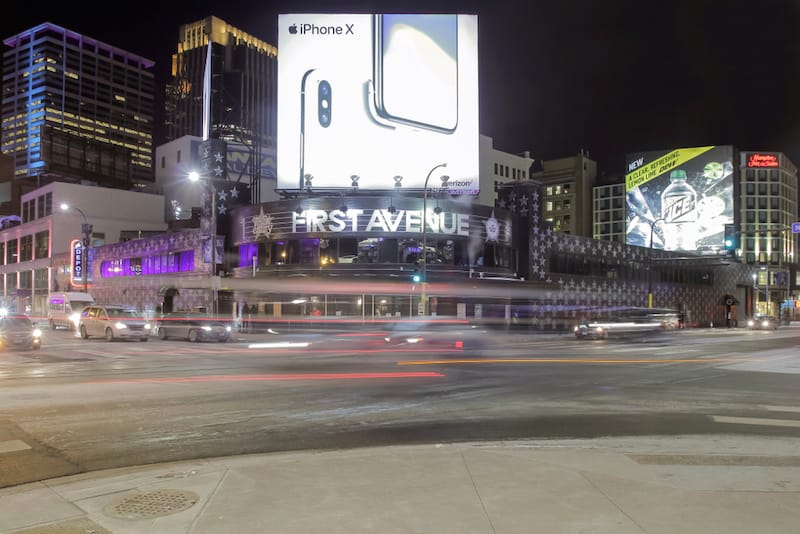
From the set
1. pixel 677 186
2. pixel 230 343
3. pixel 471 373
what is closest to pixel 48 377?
pixel 471 373

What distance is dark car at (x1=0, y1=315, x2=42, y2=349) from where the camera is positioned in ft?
73.4

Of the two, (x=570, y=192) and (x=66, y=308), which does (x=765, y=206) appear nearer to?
(x=570, y=192)

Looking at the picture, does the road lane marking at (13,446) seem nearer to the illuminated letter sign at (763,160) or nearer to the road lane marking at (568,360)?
the road lane marking at (568,360)

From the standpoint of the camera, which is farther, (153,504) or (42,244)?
(42,244)

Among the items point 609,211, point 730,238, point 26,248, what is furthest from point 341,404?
point 609,211

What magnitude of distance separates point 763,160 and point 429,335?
122 meters

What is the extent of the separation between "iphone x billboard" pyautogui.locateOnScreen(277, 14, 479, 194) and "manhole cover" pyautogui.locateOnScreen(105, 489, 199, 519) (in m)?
44.2

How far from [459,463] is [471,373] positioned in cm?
967

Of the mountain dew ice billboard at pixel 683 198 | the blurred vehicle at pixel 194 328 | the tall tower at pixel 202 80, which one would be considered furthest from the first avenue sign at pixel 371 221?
the tall tower at pixel 202 80

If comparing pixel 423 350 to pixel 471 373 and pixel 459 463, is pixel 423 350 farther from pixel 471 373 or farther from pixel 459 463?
pixel 459 463

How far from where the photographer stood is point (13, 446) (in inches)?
320

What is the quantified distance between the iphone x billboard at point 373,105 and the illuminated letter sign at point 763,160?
99.0m

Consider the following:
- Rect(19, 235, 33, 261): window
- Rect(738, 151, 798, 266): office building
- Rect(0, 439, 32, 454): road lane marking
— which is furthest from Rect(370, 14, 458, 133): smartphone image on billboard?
Rect(738, 151, 798, 266): office building

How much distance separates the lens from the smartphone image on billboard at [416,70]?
50469mm
